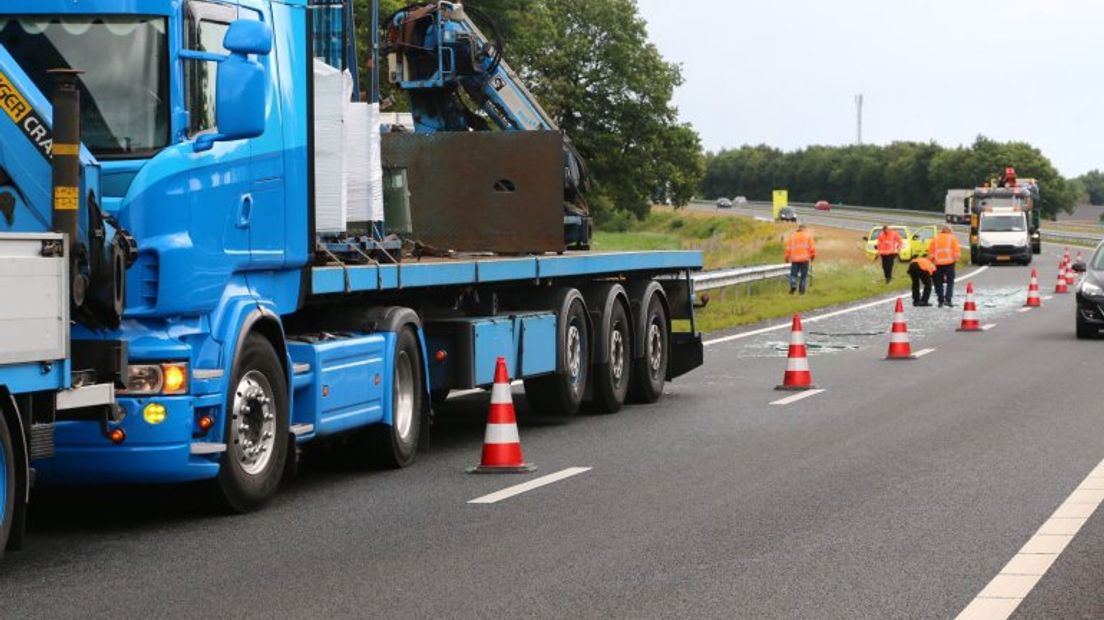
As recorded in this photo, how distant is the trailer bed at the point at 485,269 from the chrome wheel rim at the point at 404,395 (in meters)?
0.50

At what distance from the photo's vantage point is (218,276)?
10.4 m

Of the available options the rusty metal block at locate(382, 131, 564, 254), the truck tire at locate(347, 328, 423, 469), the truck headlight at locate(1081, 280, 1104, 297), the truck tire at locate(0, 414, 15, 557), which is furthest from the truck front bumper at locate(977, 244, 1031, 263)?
the truck tire at locate(0, 414, 15, 557)

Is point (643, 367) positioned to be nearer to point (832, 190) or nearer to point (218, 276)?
point (218, 276)

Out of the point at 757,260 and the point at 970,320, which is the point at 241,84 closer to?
the point at 970,320

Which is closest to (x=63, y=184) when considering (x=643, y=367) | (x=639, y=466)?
(x=639, y=466)

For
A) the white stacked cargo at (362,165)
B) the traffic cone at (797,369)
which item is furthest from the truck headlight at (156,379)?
the traffic cone at (797,369)

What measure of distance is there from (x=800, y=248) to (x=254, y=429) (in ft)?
104

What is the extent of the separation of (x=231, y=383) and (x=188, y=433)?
482 mm

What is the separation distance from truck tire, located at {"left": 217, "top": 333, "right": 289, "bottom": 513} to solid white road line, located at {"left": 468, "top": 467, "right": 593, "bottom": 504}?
111cm

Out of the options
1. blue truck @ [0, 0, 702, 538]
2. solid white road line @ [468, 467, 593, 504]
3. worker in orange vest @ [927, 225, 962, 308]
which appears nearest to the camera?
blue truck @ [0, 0, 702, 538]

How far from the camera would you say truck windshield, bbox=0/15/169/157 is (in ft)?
33.6

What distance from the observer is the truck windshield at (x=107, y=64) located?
10234 mm

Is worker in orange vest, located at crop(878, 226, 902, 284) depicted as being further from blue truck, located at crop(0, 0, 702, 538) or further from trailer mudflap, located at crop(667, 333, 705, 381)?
blue truck, located at crop(0, 0, 702, 538)

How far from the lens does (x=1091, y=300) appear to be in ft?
90.8
